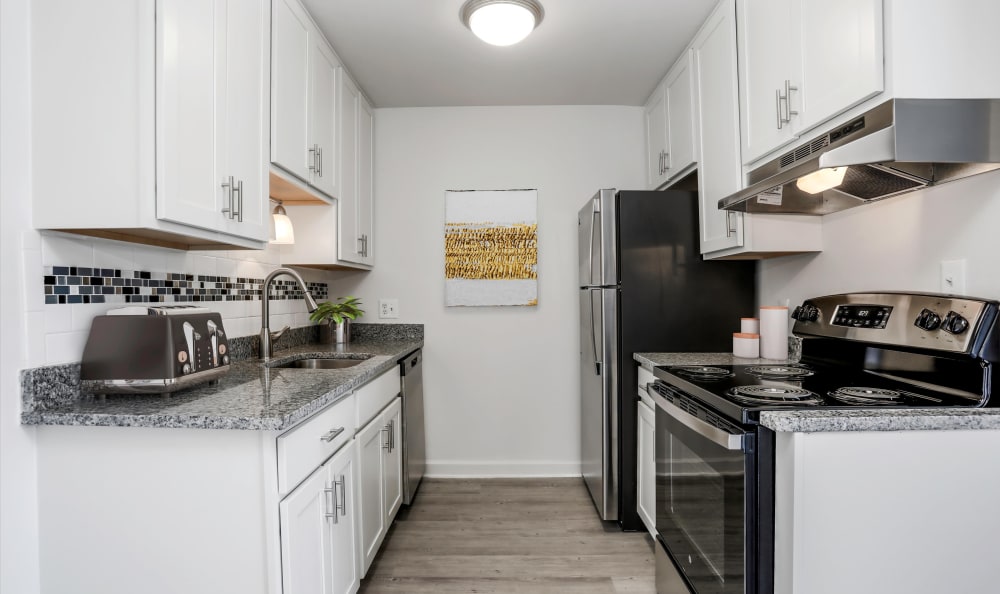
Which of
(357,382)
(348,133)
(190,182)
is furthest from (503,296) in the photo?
(190,182)

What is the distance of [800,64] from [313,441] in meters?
1.91

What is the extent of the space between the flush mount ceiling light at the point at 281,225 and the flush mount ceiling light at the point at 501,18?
1206 mm

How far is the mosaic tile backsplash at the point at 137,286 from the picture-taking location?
136 cm

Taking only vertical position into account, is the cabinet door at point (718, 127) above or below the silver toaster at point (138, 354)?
above

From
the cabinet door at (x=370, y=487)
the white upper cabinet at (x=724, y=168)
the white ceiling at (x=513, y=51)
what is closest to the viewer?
the cabinet door at (x=370, y=487)

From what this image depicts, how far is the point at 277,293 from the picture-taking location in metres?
2.60

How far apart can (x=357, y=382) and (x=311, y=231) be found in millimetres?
1122

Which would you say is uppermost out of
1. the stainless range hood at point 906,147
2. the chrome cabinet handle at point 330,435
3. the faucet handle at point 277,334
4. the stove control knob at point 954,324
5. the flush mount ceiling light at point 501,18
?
the flush mount ceiling light at point 501,18

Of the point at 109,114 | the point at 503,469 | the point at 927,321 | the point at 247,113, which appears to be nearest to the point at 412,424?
the point at 503,469

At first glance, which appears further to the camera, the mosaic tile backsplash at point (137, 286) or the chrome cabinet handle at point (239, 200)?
the chrome cabinet handle at point (239, 200)

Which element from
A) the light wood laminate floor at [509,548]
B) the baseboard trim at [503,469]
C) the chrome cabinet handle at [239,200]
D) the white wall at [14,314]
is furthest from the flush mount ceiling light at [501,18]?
the baseboard trim at [503,469]

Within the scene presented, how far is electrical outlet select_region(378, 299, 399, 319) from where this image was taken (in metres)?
3.25

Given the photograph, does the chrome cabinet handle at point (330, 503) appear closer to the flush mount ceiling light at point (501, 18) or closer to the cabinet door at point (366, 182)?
the cabinet door at point (366, 182)

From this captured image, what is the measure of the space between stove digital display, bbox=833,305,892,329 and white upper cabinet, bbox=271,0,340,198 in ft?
6.90
